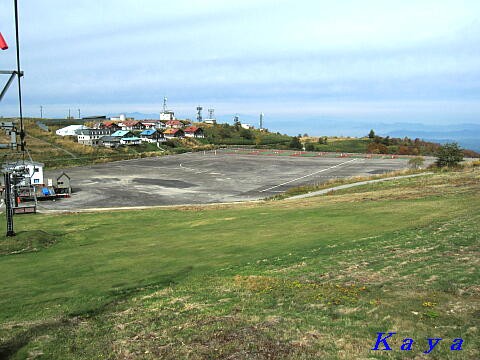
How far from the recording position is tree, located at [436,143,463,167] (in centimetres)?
5866

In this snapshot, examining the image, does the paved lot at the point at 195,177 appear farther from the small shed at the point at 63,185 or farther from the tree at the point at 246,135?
the tree at the point at 246,135

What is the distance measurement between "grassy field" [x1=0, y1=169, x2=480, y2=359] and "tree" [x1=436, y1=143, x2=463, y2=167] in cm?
3456

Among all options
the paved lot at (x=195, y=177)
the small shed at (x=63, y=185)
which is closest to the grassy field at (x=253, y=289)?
the paved lot at (x=195, y=177)

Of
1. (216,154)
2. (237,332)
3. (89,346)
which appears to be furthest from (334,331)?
(216,154)

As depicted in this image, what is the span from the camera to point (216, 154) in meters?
114

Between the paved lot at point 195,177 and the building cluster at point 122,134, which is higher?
the building cluster at point 122,134

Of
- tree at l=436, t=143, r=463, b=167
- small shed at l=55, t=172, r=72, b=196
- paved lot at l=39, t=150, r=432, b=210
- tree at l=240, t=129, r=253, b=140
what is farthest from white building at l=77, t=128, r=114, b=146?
tree at l=436, t=143, r=463, b=167

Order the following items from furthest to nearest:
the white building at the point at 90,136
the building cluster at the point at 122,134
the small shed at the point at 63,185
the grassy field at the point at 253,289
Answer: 1. the building cluster at the point at 122,134
2. the white building at the point at 90,136
3. the small shed at the point at 63,185
4. the grassy field at the point at 253,289

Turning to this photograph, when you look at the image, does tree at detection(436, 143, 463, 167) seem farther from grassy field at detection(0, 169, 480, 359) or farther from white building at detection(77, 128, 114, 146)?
white building at detection(77, 128, 114, 146)

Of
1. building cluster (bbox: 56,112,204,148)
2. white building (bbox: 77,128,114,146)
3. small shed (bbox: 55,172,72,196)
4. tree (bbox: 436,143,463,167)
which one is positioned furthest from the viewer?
building cluster (bbox: 56,112,204,148)

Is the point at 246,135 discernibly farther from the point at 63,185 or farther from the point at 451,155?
the point at 63,185

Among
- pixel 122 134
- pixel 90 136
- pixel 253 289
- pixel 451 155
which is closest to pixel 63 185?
pixel 253 289

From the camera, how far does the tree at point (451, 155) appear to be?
58656 millimetres

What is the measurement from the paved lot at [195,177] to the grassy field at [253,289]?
2414cm
